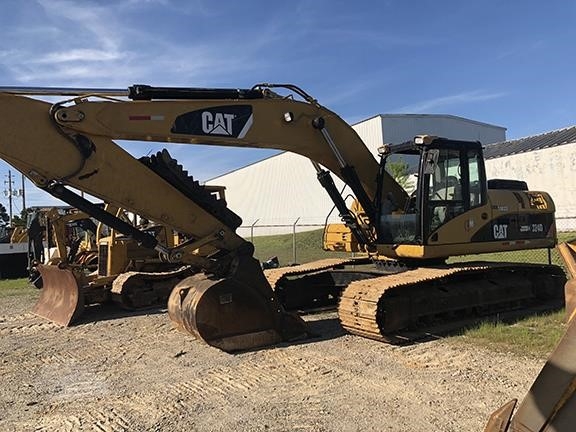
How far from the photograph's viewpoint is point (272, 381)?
5.93m

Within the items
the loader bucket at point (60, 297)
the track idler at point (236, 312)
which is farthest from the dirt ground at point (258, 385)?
the loader bucket at point (60, 297)

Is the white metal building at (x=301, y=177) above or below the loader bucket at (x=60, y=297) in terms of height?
above

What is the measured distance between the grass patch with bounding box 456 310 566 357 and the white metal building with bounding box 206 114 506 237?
27.7 metres

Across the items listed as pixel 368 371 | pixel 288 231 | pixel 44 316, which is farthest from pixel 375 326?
pixel 288 231

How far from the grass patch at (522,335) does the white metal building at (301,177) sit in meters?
27.7

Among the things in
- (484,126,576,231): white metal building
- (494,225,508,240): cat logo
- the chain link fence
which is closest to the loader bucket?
the chain link fence

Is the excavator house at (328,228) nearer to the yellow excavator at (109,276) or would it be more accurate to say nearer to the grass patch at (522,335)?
the grass patch at (522,335)

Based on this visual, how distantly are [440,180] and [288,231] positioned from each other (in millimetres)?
36640

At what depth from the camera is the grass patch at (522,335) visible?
21.9ft

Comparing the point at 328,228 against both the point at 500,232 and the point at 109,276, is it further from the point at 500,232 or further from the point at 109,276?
the point at 109,276

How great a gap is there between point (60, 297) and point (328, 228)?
5.39m

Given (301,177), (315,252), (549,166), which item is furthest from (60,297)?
(301,177)

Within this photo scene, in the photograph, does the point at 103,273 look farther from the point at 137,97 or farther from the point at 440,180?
the point at 440,180

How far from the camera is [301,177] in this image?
46.1 metres
